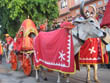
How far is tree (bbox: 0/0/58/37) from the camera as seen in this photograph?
49.6ft

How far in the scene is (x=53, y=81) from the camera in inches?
327

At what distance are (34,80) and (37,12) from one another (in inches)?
354

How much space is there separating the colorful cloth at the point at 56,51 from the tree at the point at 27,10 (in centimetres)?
753

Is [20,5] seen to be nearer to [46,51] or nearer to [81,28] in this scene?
[46,51]

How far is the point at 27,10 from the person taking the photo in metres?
16.1

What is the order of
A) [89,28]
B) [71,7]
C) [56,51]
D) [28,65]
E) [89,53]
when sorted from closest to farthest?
1. [89,28]
2. [56,51]
3. [89,53]
4. [28,65]
5. [71,7]

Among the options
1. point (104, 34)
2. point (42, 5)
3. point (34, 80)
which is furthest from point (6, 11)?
point (104, 34)

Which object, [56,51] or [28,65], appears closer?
[56,51]

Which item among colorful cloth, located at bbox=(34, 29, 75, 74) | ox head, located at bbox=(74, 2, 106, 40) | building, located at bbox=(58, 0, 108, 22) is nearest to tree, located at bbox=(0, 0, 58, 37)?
building, located at bbox=(58, 0, 108, 22)

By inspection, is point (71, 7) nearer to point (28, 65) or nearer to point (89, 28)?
point (28, 65)

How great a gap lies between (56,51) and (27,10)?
1006 centimetres

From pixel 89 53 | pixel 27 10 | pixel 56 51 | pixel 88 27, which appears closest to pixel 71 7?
pixel 27 10

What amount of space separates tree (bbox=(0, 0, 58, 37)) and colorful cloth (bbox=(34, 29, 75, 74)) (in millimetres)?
7532

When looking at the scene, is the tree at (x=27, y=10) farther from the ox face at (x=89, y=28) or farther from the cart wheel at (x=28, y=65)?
the ox face at (x=89, y=28)
